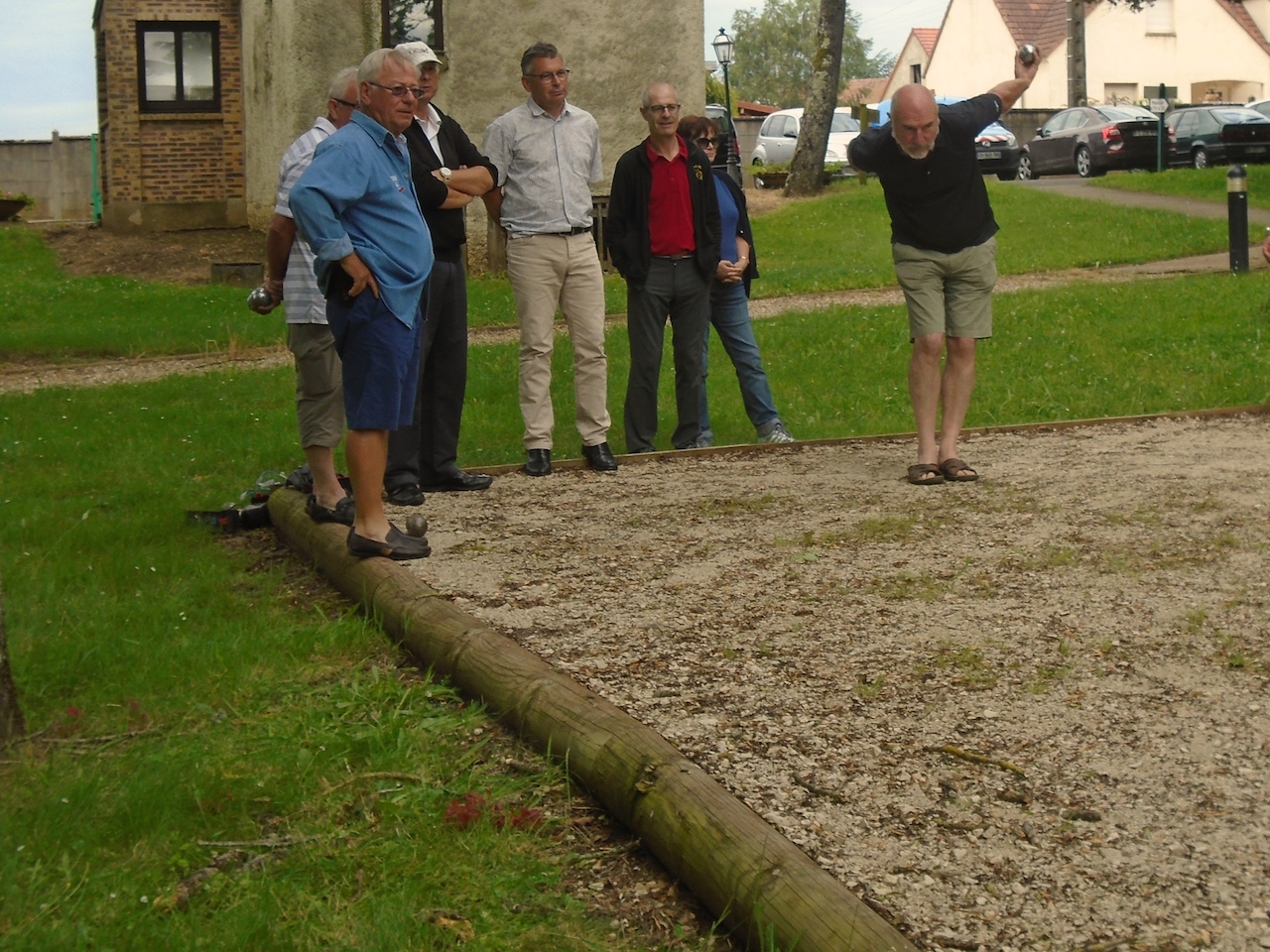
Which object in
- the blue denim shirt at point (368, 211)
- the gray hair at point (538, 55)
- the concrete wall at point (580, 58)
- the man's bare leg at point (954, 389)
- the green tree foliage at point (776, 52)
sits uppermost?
the green tree foliage at point (776, 52)

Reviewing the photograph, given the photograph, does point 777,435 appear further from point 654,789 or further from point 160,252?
point 160,252

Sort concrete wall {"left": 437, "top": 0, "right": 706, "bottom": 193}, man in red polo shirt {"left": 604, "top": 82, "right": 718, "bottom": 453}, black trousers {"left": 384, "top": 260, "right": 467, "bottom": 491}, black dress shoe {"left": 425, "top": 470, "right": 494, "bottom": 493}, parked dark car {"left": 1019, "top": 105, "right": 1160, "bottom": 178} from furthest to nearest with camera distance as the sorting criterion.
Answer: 1. parked dark car {"left": 1019, "top": 105, "right": 1160, "bottom": 178}
2. concrete wall {"left": 437, "top": 0, "right": 706, "bottom": 193}
3. man in red polo shirt {"left": 604, "top": 82, "right": 718, "bottom": 453}
4. black dress shoe {"left": 425, "top": 470, "right": 494, "bottom": 493}
5. black trousers {"left": 384, "top": 260, "right": 467, "bottom": 491}

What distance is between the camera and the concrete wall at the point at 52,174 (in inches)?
1489

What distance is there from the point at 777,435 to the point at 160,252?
53.9ft

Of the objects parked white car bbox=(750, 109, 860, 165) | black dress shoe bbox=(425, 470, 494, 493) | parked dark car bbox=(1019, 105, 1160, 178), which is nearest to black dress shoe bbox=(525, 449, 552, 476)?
black dress shoe bbox=(425, 470, 494, 493)

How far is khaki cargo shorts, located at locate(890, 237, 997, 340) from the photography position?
7965 millimetres

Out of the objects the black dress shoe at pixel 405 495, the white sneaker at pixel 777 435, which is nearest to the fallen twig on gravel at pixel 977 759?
the black dress shoe at pixel 405 495

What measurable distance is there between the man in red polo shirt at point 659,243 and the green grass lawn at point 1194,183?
1798cm

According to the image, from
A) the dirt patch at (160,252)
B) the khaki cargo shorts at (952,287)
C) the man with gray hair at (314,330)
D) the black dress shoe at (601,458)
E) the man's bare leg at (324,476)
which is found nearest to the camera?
the man with gray hair at (314,330)

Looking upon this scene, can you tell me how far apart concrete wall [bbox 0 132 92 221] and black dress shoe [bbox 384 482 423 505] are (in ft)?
107

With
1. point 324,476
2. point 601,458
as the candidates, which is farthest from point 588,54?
point 324,476

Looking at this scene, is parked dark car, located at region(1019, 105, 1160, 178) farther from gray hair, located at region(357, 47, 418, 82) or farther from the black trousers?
gray hair, located at region(357, 47, 418, 82)

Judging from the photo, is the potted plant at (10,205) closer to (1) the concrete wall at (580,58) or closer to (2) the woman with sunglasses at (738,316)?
(1) the concrete wall at (580,58)

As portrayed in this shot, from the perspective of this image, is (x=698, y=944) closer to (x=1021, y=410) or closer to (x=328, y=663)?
(x=328, y=663)
